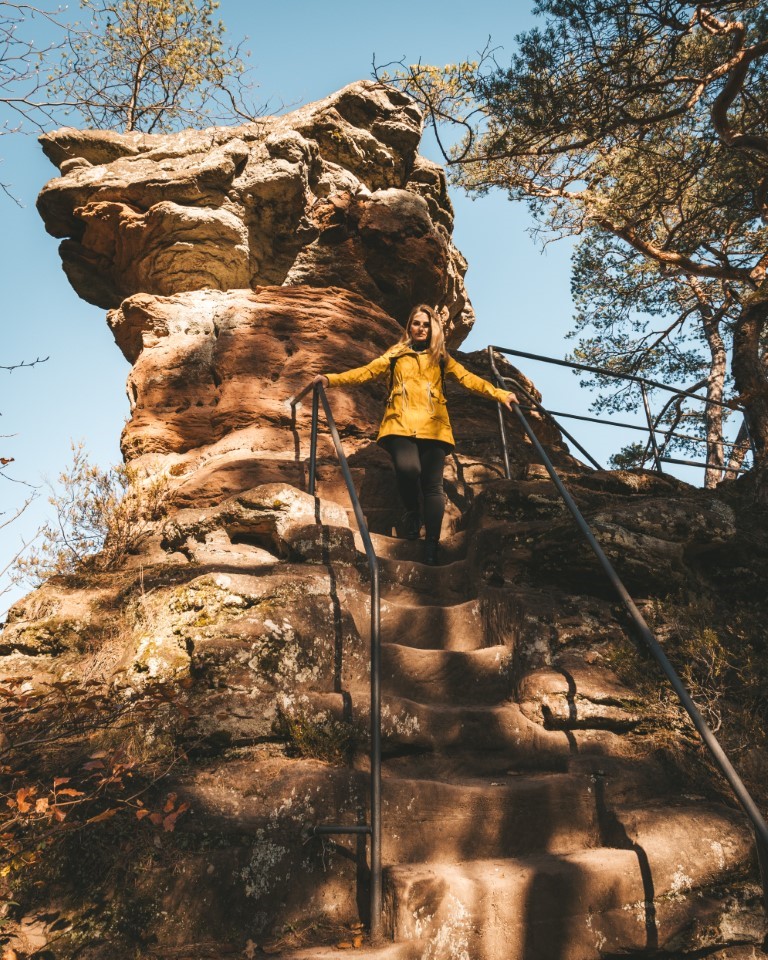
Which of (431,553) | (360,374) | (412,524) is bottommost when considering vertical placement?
(431,553)

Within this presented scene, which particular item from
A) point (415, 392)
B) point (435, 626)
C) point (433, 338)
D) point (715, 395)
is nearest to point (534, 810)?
point (435, 626)

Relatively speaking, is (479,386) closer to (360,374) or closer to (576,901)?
(360,374)

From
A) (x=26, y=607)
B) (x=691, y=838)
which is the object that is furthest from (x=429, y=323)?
(x=691, y=838)

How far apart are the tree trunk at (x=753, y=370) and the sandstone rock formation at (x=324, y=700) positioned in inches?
41.1

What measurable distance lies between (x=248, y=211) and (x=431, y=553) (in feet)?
14.7

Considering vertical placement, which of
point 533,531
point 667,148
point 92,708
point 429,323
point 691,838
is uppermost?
point 667,148

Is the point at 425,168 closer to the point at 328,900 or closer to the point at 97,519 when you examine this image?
the point at 97,519

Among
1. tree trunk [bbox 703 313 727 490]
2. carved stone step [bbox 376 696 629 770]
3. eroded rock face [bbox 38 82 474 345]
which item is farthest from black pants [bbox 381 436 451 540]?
tree trunk [bbox 703 313 727 490]

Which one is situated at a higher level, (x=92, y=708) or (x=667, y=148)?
(x=667, y=148)

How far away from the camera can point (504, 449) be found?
646 centimetres

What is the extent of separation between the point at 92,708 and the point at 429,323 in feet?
12.9

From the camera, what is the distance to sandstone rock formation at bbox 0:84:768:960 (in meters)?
2.78

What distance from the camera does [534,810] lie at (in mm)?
3207

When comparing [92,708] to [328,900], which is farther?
[92,708]
